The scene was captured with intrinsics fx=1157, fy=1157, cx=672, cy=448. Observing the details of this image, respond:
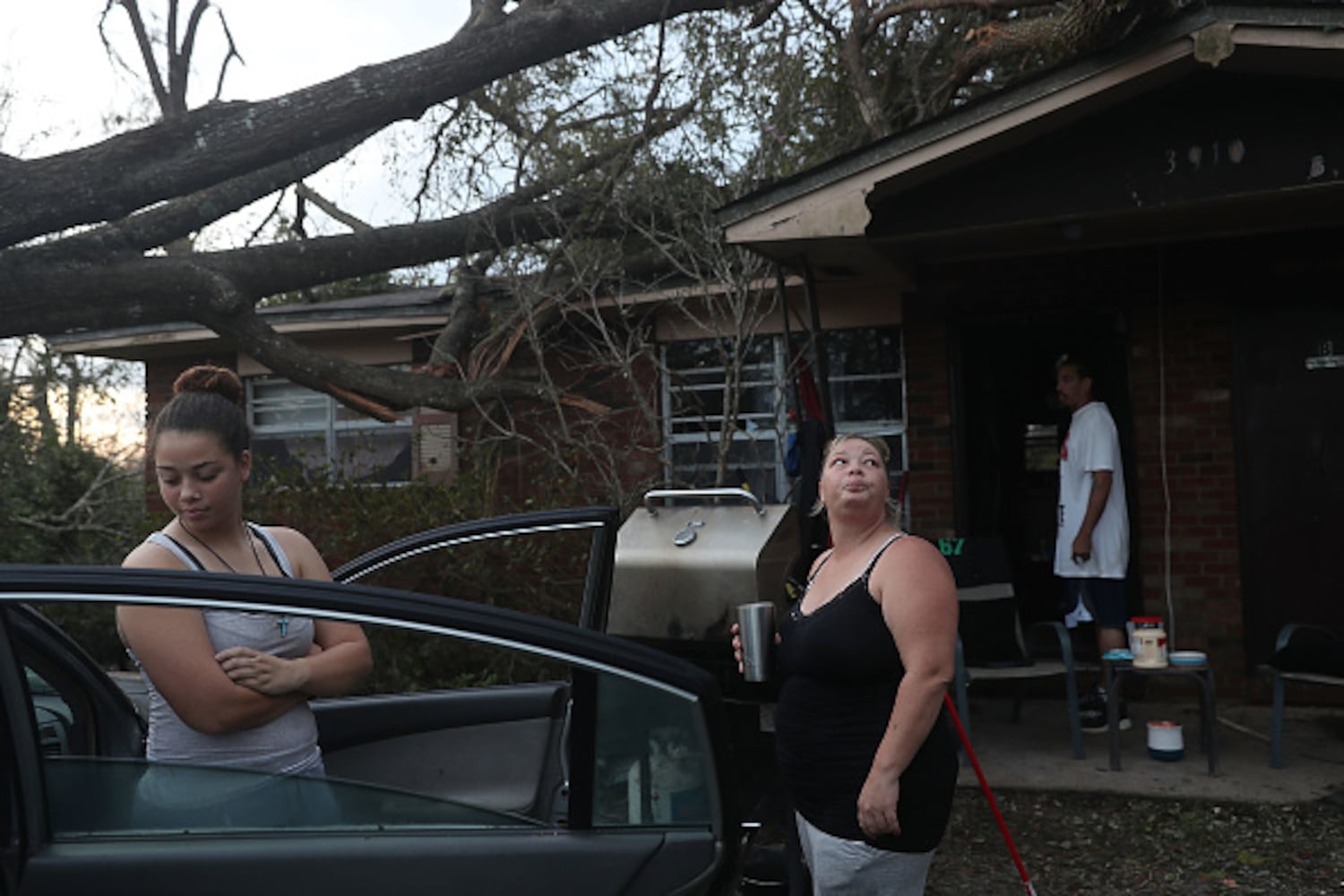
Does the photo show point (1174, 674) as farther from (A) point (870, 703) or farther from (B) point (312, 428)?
(B) point (312, 428)

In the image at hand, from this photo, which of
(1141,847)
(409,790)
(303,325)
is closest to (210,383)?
(409,790)

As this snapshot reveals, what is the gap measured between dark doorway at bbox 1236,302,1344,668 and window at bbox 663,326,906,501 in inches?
92.4

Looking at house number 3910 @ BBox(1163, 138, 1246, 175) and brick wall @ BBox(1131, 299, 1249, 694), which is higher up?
house number 3910 @ BBox(1163, 138, 1246, 175)

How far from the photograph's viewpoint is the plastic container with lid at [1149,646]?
5930 mm

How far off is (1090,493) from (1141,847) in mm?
2284

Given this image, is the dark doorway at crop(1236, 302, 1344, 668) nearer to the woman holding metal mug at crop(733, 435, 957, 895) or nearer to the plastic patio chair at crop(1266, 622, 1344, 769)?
the plastic patio chair at crop(1266, 622, 1344, 769)

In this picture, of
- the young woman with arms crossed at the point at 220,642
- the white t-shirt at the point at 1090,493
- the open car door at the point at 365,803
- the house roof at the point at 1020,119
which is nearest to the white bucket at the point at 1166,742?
the white t-shirt at the point at 1090,493

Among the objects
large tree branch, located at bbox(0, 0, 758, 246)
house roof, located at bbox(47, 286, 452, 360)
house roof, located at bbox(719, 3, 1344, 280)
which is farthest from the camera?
house roof, located at bbox(47, 286, 452, 360)

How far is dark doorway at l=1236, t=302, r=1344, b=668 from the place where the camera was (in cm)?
722

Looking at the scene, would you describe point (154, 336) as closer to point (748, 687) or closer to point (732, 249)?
point (732, 249)

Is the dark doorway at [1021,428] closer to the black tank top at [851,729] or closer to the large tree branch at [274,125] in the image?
the large tree branch at [274,125]

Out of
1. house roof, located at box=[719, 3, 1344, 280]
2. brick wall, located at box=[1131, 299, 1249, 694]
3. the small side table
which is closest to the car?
the small side table

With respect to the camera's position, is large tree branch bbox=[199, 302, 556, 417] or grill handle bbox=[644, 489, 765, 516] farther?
large tree branch bbox=[199, 302, 556, 417]

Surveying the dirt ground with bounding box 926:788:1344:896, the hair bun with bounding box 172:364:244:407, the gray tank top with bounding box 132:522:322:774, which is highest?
the hair bun with bounding box 172:364:244:407
